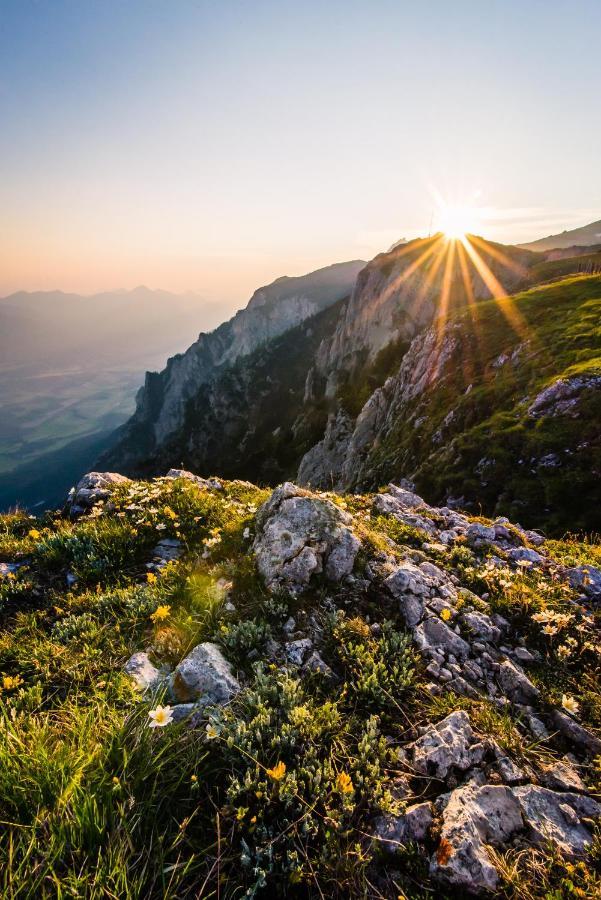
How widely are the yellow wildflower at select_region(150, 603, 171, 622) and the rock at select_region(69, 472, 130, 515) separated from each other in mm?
5493

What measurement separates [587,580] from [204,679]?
6.97 metres

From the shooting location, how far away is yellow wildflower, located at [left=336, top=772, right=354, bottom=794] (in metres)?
3.02

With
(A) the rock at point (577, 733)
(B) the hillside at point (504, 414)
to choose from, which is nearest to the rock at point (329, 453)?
(B) the hillside at point (504, 414)

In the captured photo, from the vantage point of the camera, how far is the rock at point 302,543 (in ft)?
18.7

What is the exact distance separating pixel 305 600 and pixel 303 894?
2.89 metres

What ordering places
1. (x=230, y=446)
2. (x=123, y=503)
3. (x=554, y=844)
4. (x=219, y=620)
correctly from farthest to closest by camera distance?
(x=230, y=446)
(x=123, y=503)
(x=219, y=620)
(x=554, y=844)

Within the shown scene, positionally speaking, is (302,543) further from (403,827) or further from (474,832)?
(474,832)

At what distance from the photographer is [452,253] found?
318 ft

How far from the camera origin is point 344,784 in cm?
305

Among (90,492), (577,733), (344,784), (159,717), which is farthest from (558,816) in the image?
(90,492)

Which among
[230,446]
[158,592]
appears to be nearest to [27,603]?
[158,592]

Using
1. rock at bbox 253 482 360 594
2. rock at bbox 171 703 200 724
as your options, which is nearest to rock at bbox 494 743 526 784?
rock at bbox 253 482 360 594

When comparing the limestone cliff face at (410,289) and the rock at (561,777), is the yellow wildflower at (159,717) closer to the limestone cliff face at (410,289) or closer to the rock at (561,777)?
the rock at (561,777)

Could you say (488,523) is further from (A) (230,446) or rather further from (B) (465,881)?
(A) (230,446)
